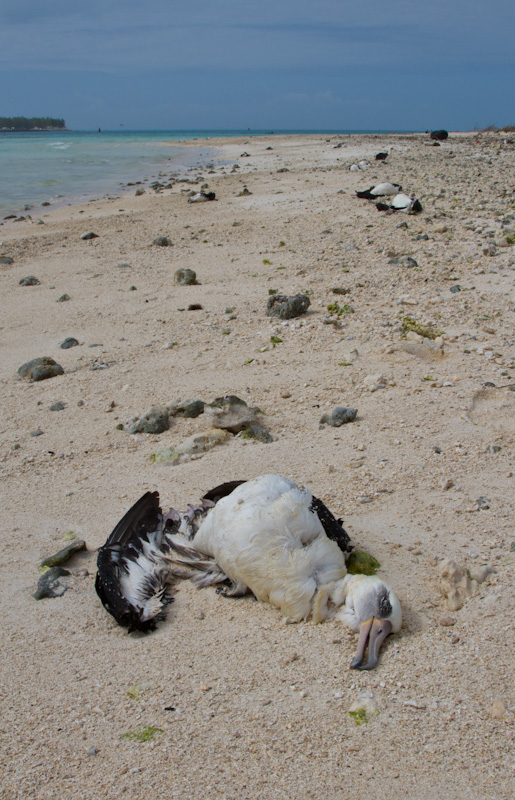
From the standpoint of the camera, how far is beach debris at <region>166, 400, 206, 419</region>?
4.60 m

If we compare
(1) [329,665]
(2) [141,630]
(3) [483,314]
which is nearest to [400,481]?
(1) [329,665]

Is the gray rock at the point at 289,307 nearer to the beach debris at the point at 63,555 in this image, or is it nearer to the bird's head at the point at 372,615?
the beach debris at the point at 63,555

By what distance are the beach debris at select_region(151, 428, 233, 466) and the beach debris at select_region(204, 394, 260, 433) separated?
3.2 inches

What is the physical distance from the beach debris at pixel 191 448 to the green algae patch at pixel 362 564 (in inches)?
59.3

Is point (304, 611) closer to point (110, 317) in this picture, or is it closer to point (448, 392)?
point (448, 392)

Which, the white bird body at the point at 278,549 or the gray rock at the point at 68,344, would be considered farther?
the gray rock at the point at 68,344

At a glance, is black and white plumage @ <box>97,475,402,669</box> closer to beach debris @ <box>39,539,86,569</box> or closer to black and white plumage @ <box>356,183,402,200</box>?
beach debris @ <box>39,539,86,569</box>

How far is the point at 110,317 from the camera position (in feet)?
23.3

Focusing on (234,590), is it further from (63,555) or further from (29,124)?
(29,124)

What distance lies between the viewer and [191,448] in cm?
414

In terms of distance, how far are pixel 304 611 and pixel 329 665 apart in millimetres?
253

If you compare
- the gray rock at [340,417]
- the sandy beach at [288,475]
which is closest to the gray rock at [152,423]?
the sandy beach at [288,475]

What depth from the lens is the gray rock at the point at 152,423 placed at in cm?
446

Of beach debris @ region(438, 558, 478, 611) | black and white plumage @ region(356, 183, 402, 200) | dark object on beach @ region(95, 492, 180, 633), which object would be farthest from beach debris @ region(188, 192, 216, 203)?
beach debris @ region(438, 558, 478, 611)
